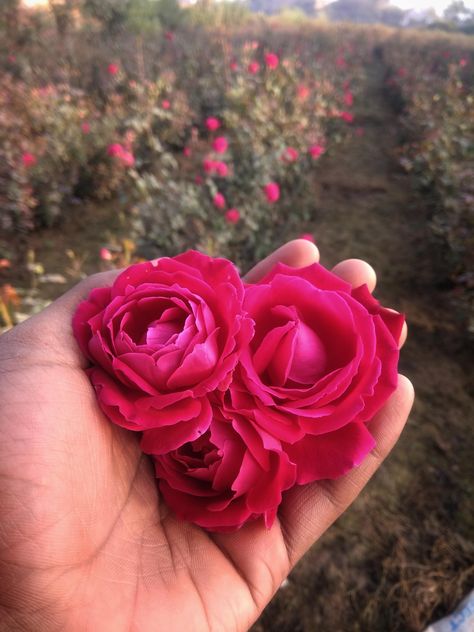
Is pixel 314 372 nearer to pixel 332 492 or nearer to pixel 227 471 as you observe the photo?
pixel 227 471

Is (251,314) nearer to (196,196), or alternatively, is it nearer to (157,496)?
(157,496)

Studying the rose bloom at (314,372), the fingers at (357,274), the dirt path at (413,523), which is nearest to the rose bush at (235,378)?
the rose bloom at (314,372)

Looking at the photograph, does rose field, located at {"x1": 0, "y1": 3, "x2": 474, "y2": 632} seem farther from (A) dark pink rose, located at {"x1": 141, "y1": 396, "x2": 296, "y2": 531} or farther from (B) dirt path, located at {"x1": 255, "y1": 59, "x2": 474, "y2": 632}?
(A) dark pink rose, located at {"x1": 141, "y1": 396, "x2": 296, "y2": 531}

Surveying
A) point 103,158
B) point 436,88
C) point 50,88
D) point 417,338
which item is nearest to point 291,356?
point 417,338

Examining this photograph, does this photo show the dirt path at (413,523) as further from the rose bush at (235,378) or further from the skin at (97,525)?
the rose bush at (235,378)

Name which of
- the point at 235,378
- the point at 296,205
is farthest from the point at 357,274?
the point at 296,205
